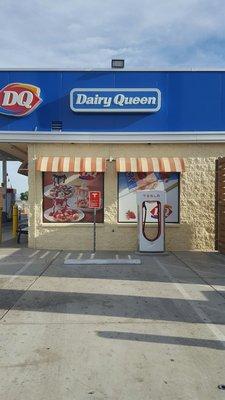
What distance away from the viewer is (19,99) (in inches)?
615

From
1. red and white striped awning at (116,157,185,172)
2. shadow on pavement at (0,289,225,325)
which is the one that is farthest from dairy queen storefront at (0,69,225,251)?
shadow on pavement at (0,289,225,325)

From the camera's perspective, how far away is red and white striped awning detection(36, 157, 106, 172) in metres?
14.9

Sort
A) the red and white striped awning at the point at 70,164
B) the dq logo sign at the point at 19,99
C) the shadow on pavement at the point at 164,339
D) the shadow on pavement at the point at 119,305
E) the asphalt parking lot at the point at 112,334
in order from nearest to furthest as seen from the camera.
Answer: the asphalt parking lot at the point at 112,334 < the shadow on pavement at the point at 164,339 < the shadow on pavement at the point at 119,305 < the red and white striped awning at the point at 70,164 < the dq logo sign at the point at 19,99

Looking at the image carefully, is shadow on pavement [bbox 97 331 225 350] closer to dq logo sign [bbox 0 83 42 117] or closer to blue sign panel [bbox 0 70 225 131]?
blue sign panel [bbox 0 70 225 131]

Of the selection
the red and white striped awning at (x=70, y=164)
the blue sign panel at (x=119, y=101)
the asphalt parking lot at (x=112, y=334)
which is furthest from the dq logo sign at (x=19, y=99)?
the asphalt parking lot at (x=112, y=334)

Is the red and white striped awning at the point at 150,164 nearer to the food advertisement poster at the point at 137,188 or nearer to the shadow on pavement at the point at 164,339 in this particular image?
the food advertisement poster at the point at 137,188

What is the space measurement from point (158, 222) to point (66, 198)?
3.35 metres

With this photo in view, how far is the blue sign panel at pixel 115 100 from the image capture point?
15.5m

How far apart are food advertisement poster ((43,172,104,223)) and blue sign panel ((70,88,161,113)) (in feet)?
7.72

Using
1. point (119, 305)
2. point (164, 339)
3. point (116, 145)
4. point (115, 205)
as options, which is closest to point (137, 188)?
point (115, 205)

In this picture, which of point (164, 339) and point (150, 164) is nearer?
point (164, 339)

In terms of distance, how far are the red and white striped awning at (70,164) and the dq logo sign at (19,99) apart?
1.86m

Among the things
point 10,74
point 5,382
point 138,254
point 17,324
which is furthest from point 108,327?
point 10,74

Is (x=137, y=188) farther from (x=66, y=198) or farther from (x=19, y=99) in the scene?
(x=19, y=99)
